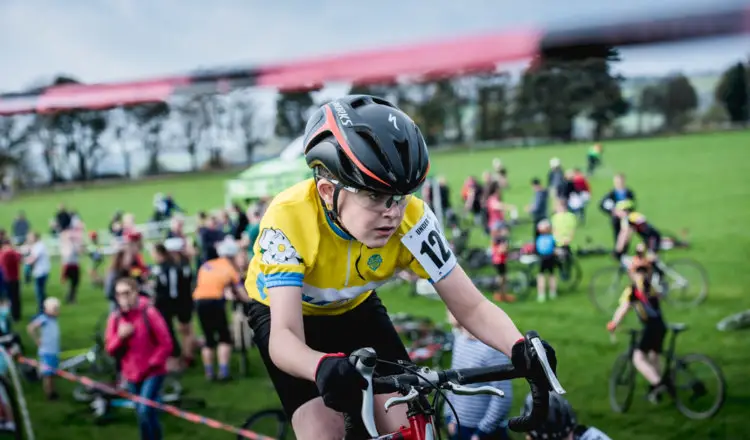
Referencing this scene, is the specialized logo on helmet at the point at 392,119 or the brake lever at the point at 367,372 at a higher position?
the specialized logo on helmet at the point at 392,119

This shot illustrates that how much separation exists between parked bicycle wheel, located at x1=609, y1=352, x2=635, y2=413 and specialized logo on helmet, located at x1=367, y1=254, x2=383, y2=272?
737cm

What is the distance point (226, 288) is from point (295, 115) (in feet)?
29.6

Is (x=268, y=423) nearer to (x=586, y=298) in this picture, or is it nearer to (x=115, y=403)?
(x=115, y=403)

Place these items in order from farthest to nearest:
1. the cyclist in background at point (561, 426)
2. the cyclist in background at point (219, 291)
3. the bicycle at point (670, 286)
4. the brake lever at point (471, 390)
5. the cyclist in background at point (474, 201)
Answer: the cyclist in background at point (474, 201)
the bicycle at point (670, 286)
the cyclist in background at point (219, 291)
the cyclist in background at point (561, 426)
the brake lever at point (471, 390)

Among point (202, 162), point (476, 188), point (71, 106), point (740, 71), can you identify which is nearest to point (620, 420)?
point (740, 71)

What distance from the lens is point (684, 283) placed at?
50.8ft

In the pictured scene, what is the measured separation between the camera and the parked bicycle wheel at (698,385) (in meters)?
A: 9.31

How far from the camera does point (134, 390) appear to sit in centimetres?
884

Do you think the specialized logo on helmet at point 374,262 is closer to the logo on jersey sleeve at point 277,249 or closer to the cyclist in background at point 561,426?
the logo on jersey sleeve at point 277,249

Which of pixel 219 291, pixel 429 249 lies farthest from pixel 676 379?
pixel 429 249

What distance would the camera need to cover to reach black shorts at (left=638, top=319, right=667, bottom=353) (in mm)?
9461

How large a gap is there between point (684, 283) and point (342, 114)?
14331 millimetres

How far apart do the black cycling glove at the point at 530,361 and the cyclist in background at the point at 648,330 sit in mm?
7453

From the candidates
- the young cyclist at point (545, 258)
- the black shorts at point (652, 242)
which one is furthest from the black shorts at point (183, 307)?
the black shorts at point (652, 242)
